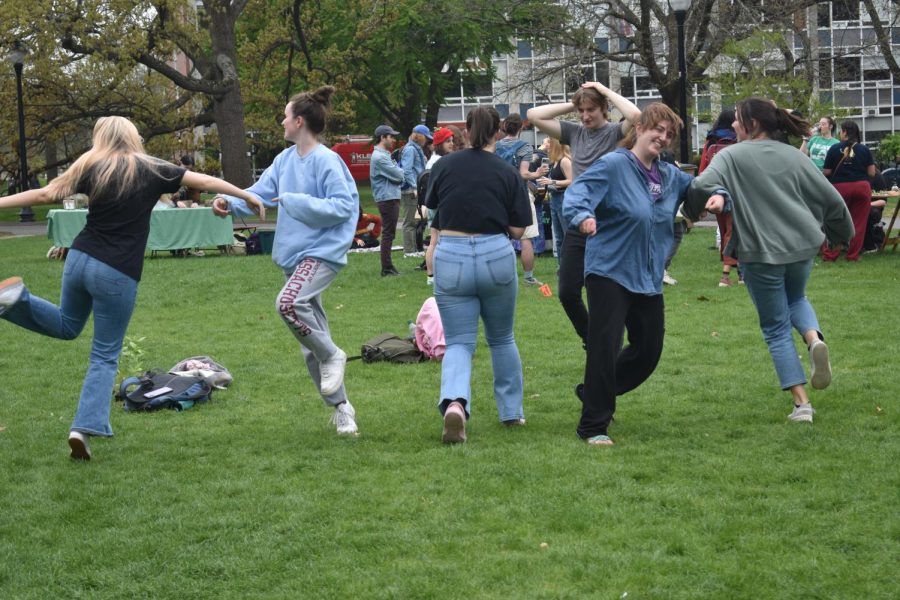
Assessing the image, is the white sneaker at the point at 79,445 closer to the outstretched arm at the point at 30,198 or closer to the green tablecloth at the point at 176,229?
the outstretched arm at the point at 30,198

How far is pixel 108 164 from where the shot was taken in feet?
20.4

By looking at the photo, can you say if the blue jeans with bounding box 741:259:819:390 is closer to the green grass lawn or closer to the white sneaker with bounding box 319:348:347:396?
the green grass lawn

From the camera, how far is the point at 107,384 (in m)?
6.44

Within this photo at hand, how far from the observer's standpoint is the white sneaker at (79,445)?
6.38 m

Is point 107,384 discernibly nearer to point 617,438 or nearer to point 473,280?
point 473,280

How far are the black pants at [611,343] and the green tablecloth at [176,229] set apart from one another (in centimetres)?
1448

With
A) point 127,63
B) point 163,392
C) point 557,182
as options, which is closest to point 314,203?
point 163,392

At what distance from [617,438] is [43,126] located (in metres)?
31.4

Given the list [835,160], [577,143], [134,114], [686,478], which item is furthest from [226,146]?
[686,478]

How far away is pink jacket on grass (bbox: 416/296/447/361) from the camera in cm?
928

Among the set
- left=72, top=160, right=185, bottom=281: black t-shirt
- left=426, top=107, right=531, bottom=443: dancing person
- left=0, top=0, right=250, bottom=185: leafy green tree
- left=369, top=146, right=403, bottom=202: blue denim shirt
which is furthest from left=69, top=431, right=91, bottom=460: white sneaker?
left=0, top=0, right=250, bottom=185: leafy green tree

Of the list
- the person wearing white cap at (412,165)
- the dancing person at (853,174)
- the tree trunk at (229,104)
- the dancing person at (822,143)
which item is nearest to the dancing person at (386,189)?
the person wearing white cap at (412,165)

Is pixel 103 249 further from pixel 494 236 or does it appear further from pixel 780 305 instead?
pixel 780 305

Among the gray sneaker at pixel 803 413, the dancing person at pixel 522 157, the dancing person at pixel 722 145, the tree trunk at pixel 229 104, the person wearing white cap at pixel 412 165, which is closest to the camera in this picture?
the gray sneaker at pixel 803 413
